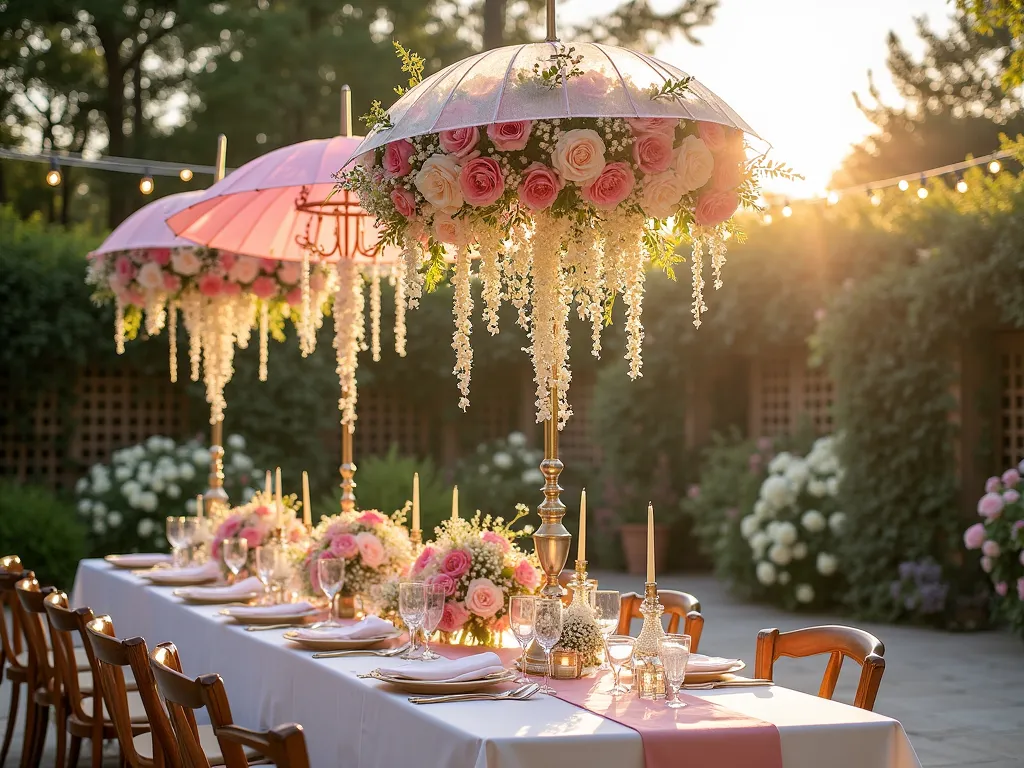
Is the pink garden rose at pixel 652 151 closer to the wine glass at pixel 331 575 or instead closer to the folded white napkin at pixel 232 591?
the wine glass at pixel 331 575

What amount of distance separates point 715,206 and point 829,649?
121 cm

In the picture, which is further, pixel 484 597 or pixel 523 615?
pixel 484 597

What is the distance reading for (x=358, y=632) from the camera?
3.85 m

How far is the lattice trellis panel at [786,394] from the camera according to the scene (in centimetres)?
1203

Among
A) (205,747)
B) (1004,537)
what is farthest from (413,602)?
(1004,537)

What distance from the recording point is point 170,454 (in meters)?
11.6

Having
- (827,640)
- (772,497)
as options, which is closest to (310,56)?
(772,497)

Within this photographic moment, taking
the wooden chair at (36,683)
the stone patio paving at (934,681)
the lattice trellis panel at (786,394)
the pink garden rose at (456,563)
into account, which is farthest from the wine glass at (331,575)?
the lattice trellis panel at (786,394)

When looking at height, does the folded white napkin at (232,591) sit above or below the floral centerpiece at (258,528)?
below

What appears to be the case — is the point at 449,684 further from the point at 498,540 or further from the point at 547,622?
the point at 498,540

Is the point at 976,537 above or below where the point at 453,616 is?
below

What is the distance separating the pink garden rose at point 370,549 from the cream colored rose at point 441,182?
1.42m

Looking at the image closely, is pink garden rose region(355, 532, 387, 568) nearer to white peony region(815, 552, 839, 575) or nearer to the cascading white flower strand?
the cascading white flower strand

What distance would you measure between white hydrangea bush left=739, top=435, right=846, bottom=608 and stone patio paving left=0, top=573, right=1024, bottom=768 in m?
0.29
